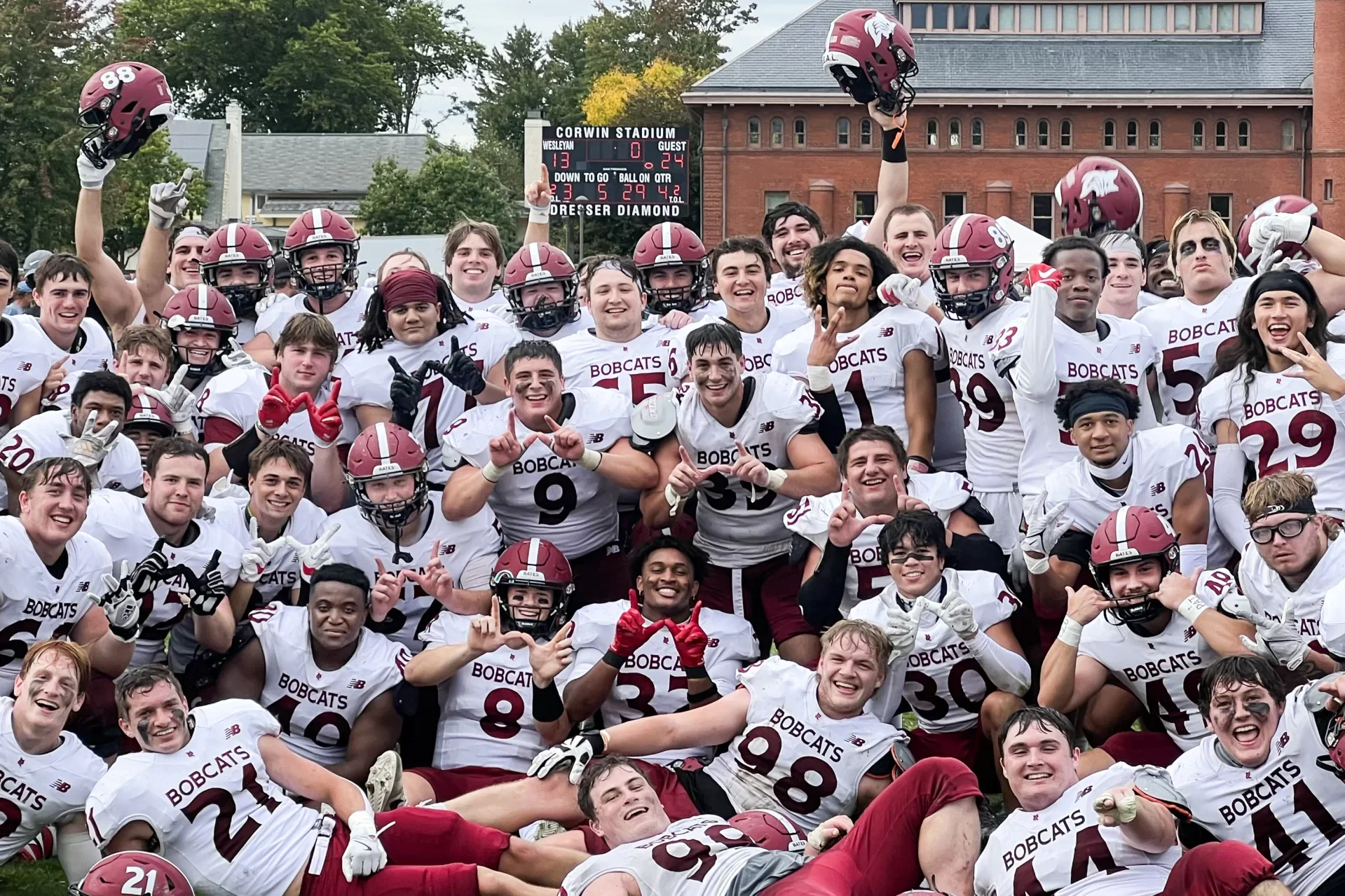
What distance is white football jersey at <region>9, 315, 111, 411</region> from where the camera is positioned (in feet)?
25.4

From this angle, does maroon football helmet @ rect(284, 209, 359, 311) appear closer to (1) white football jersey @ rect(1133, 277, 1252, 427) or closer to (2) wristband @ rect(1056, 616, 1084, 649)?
(1) white football jersey @ rect(1133, 277, 1252, 427)

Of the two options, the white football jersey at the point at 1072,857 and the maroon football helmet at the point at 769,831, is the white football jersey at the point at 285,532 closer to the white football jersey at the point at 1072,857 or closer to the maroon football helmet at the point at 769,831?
the maroon football helmet at the point at 769,831

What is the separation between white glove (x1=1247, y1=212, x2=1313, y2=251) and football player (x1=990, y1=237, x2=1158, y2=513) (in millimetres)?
616

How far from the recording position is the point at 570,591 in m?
6.91

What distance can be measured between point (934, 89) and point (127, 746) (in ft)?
139

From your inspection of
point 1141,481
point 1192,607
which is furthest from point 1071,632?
point 1141,481

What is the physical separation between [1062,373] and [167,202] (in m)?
4.65

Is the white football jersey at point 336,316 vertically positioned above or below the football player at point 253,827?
above

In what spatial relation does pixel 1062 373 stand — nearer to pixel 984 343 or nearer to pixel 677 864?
pixel 984 343

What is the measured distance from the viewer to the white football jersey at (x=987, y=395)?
7.11 metres

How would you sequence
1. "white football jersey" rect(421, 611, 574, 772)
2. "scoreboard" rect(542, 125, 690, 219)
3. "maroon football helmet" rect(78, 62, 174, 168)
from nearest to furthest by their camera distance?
"white football jersey" rect(421, 611, 574, 772) < "maroon football helmet" rect(78, 62, 174, 168) < "scoreboard" rect(542, 125, 690, 219)

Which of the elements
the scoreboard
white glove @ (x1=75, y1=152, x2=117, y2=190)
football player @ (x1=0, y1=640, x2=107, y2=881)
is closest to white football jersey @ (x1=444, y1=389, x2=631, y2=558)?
football player @ (x1=0, y1=640, x2=107, y2=881)

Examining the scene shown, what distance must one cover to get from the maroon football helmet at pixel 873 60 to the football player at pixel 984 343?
4.58 ft

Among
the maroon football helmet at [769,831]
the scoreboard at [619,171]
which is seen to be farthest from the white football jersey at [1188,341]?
the scoreboard at [619,171]
